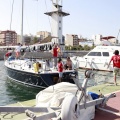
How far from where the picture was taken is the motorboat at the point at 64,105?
4.10 meters

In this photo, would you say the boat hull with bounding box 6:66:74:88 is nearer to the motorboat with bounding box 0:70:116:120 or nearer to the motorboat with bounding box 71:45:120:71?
the motorboat with bounding box 0:70:116:120

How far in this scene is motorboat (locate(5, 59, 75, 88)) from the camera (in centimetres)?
1242

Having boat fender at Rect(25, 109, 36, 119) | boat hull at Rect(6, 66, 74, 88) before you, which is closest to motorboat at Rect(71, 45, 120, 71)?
boat hull at Rect(6, 66, 74, 88)

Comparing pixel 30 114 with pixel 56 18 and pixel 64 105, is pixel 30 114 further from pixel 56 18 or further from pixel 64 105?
pixel 56 18

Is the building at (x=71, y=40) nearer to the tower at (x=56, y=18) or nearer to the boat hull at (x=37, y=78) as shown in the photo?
the tower at (x=56, y=18)

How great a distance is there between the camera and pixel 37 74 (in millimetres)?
12680

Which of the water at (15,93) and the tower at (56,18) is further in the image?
the tower at (56,18)

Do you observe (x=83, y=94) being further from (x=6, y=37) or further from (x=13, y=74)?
(x=6, y=37)

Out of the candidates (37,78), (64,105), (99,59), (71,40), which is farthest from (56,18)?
(71,40)

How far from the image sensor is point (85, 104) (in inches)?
189

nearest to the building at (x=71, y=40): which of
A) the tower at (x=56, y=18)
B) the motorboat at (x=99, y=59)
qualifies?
the tower at (x=56, y=18)

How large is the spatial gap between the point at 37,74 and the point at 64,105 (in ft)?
28.3

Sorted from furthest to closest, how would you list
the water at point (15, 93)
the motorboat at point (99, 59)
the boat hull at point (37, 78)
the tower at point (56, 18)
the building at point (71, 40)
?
the building at point (71, 40), the tower at point (56, 18), the motorboat at point (99, 59), the boat hull at point (37, 78), the water at point (15, 93)

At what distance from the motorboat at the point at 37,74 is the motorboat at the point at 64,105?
256 inches
